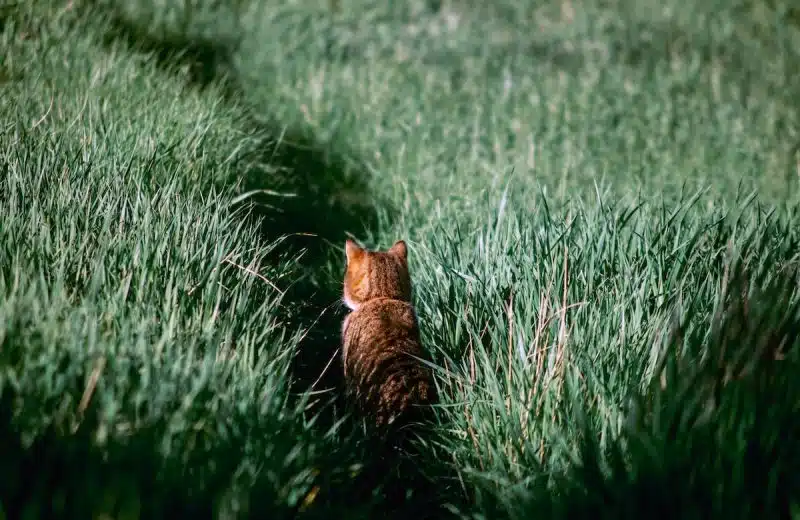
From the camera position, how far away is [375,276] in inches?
115

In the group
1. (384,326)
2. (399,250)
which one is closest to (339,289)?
(399,250)

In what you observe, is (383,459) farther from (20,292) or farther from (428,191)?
(428,191)

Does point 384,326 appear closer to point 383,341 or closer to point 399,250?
point 383,341

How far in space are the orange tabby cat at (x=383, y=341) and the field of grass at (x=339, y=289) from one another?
12 centimetres

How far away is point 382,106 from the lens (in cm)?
539

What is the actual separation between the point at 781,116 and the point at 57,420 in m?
5.63

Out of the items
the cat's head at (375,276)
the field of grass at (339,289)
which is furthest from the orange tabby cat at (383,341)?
the field of grass at (339,289)

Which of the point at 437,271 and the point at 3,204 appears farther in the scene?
the point at 437,271

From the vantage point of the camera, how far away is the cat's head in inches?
115

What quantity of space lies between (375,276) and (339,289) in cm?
74

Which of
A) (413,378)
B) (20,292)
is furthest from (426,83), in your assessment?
(20,292)

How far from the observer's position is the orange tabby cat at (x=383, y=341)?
2496mm

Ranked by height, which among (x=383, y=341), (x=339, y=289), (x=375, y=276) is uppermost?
(x=375, y=276)

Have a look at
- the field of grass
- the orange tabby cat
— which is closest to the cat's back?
the orange tabby cat
